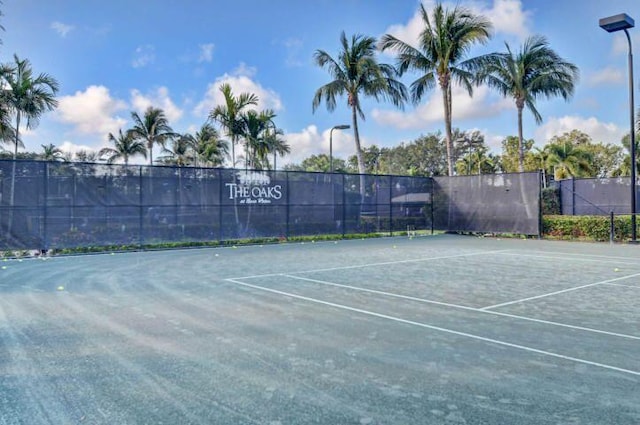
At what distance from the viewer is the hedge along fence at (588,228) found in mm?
13859

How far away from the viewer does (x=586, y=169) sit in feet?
92.0

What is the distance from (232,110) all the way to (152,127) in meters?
9.73

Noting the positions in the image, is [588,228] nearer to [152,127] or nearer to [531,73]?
[531,73]

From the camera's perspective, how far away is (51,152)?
37.3 meters

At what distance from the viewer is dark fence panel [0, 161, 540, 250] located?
422 inches

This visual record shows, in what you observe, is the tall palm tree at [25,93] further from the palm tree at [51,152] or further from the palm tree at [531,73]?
the palm tree at [51,152]

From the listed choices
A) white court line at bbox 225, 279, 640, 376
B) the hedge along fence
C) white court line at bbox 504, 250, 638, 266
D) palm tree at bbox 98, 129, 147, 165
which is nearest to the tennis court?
white court line at bbox 225, 279, 640, 376

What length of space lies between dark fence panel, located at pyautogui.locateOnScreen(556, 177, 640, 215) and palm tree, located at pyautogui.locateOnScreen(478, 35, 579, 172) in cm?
340

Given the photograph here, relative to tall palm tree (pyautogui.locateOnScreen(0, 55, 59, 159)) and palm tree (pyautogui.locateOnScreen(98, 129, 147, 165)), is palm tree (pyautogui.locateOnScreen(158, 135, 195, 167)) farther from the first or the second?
tall palm tree (pyautogui.locateOnScreen(0, 55, 59, 159))

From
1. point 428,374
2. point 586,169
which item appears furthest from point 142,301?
point 586,169

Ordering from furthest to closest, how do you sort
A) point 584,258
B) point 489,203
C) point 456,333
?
point 489,203, point 584,258, point 456,333

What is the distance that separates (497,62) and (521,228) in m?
6.90

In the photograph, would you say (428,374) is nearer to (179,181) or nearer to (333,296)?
(333,296)

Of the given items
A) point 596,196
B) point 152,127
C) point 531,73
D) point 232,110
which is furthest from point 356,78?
point 152,127
